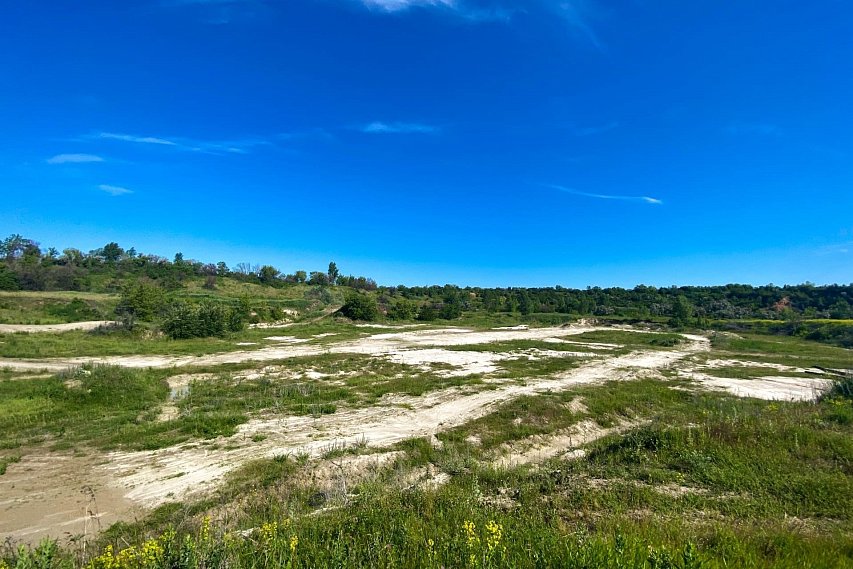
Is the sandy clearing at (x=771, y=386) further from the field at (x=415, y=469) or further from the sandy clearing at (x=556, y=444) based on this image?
the sandy clearing at (x=556, y=444)

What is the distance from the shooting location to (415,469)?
10.7 m

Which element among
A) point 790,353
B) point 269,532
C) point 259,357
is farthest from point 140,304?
point 790,353

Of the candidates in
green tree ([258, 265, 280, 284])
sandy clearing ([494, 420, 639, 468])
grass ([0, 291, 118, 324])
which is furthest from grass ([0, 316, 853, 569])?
green tree ([258, 265, 280, 284])

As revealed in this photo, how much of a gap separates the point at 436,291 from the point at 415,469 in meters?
126

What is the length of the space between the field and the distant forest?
58.8 metres

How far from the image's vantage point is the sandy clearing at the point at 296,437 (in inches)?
393

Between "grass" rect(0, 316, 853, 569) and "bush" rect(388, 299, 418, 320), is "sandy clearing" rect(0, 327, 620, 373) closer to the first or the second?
"grass" rect(0, 316, 853, 569)

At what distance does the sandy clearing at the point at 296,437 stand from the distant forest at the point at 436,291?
6043 centimetres

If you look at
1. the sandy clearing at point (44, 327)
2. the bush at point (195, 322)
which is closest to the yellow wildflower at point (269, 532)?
the bush at point (195, 322)

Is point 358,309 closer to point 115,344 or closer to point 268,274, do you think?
point 115,344

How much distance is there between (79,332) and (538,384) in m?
46.5

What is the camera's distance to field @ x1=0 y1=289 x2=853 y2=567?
5.00 meters

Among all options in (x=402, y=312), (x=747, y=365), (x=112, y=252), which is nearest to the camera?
(x=747, y=365)

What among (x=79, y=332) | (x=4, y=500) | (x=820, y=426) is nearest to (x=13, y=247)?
(x=79, y=332)
